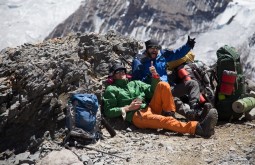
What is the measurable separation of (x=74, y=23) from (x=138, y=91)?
7027 inches

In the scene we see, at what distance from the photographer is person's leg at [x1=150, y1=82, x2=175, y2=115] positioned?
9.59 metres

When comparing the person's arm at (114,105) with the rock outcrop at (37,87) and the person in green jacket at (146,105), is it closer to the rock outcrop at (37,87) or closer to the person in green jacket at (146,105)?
the person in green jacket at (146,105)

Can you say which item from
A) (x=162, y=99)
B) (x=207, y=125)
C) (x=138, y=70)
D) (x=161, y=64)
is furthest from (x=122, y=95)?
(x=207, y=125)

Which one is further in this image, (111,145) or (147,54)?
(147,54)

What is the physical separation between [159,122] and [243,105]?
6.46 feet

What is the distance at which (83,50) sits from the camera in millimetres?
12656

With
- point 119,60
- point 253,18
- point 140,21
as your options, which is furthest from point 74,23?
point 119,60

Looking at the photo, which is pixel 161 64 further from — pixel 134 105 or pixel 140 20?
pixel 140 20

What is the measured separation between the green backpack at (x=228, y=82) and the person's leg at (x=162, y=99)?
4.67ft

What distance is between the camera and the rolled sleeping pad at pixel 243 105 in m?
10.1

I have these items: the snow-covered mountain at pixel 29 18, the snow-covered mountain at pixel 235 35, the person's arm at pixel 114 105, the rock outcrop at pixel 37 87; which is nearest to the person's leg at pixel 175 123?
the person's arm at pixel 114 105

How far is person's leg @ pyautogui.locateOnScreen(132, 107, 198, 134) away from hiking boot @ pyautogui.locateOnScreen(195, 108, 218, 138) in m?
0.10

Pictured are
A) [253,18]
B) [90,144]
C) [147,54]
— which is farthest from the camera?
[253,18]

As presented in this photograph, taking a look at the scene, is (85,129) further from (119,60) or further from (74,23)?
(74,23)
